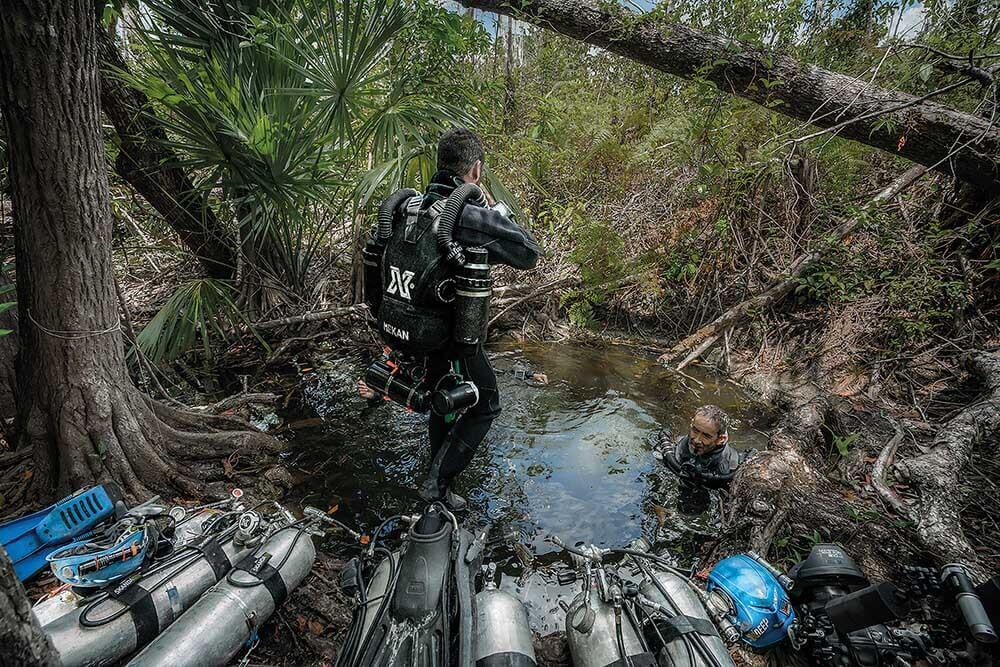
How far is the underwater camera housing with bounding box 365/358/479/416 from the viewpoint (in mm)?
2637

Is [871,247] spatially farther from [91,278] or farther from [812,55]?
[91,278]

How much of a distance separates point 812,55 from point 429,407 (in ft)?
19.5

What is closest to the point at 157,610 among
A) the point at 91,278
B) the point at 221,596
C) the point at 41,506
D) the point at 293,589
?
the point at 221,596

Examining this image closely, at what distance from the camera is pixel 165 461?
120 inches

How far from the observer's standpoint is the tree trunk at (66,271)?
7.68 ft

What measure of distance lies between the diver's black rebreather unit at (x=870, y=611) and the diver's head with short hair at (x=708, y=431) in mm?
1194

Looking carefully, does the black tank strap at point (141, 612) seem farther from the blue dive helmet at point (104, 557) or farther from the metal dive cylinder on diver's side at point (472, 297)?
the metal dive cylinder on diver's side at point (472, 297)

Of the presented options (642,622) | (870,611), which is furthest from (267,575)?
(870,611)

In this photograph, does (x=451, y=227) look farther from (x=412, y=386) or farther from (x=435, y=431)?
(x=435, y=431)

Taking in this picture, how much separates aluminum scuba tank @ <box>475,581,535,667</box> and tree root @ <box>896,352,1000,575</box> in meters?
2.20

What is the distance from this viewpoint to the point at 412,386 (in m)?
2.90

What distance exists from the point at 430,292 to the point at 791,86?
463 centimetres

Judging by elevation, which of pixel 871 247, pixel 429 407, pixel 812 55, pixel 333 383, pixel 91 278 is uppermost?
pixel 812 55

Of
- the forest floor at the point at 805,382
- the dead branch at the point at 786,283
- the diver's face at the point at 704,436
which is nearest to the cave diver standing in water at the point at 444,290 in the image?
the forest floor at the point at 805,382
